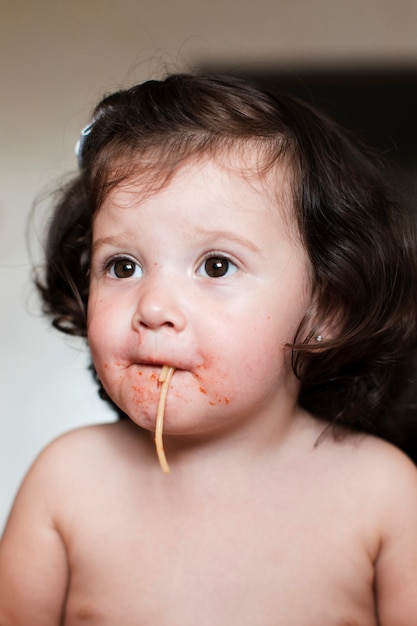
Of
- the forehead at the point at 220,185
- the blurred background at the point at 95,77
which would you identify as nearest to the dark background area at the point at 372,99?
the blurred background at the point at 95,77

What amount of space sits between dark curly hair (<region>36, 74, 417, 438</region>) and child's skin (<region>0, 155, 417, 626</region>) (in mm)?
36

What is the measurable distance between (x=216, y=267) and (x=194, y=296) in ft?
0.15

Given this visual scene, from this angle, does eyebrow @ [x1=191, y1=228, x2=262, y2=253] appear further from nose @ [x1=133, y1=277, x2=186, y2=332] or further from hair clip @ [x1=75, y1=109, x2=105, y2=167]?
hair clip @ [x1=75, y1=109, x2=105, y2=167]

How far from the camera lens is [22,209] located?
228 cm

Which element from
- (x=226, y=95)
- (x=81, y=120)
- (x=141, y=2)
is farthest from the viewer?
(x=81, y=120)

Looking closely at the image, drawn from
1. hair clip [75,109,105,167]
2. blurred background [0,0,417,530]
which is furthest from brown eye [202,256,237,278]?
blurred background [0,0,417,530]

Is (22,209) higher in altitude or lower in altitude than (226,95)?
lower

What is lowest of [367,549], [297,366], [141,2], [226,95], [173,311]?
[367,549]

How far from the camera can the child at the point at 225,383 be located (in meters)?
0.91

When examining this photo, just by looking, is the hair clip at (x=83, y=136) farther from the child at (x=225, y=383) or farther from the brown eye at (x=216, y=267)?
the brown eye at (x=216, y=267)

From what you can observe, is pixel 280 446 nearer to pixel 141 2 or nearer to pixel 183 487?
pixel 183 487

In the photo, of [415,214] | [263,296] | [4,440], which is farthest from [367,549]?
[4,440]

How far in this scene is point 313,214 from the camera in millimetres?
1004

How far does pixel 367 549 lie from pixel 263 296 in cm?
35
